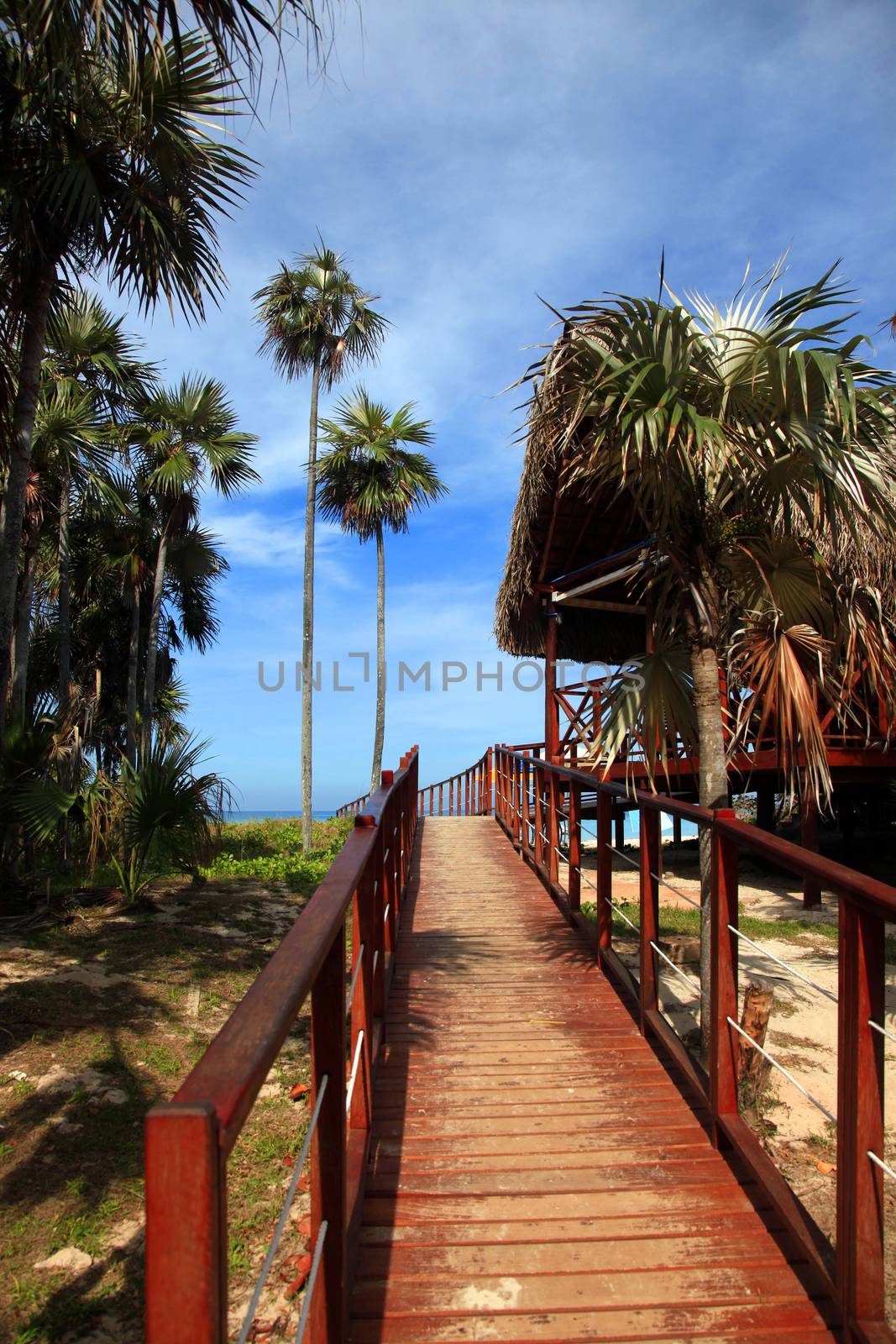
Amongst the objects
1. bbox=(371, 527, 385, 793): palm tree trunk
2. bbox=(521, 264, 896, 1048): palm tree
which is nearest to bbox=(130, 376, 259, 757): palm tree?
bbox=(371, 527, 385, 793): palm tree trunk

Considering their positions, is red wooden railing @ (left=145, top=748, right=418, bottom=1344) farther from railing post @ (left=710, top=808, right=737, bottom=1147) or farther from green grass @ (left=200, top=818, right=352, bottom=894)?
green grass @ (left=200, top=818, right=352, bottom=894)

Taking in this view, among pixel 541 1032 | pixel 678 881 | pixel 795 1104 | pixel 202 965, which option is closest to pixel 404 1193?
pixel 541 1032

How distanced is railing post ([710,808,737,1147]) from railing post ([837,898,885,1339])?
836 mm

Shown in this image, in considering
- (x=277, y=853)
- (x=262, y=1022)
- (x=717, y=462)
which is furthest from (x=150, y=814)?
(x=277, y=853)

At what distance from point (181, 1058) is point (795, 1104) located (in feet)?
10.5

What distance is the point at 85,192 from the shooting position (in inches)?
237

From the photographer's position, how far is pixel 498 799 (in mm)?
12906

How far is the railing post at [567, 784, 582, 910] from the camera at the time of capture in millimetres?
5227

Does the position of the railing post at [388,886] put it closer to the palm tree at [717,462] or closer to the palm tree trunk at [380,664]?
Answer: the palm tree at [717,462]

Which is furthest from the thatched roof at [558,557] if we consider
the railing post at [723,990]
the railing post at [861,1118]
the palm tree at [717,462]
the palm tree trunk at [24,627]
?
the palm tree trunk at [24,627]

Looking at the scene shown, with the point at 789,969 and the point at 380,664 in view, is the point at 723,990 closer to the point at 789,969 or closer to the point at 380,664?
the point at 789,969

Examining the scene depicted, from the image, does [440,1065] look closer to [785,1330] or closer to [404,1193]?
[404,1193]

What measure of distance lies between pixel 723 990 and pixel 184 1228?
237 cm

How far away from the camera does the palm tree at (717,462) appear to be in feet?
12.9
